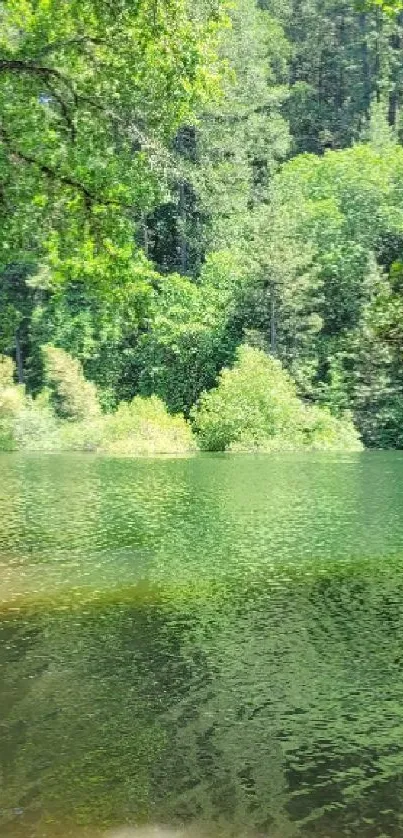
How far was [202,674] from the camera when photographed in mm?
8781

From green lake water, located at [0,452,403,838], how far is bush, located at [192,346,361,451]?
19.5 meters

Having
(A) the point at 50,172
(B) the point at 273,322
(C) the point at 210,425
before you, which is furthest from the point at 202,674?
(B) the point at 273,322

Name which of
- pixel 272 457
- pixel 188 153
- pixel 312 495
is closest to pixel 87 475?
pixel 312 495

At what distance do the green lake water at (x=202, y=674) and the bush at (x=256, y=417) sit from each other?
19.5 metres

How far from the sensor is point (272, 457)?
34156 mm

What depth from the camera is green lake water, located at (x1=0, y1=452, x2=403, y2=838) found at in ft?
19.8

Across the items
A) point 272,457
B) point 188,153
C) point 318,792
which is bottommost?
point 318,792

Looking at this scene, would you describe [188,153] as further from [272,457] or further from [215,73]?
[215,73]

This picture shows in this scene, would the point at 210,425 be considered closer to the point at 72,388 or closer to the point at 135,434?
the point at 135,434

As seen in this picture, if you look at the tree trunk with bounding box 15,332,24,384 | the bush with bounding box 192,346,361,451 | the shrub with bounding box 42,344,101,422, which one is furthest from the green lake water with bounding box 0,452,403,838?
the tree trunk with bounding box 15,332,24,384

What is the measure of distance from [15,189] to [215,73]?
3.17m

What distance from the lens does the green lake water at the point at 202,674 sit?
6039 millimetres

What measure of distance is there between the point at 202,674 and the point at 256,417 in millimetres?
29823

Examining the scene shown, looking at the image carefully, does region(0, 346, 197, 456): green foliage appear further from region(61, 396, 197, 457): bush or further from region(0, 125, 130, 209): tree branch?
region(0, 125, 130, 209): tree branch
